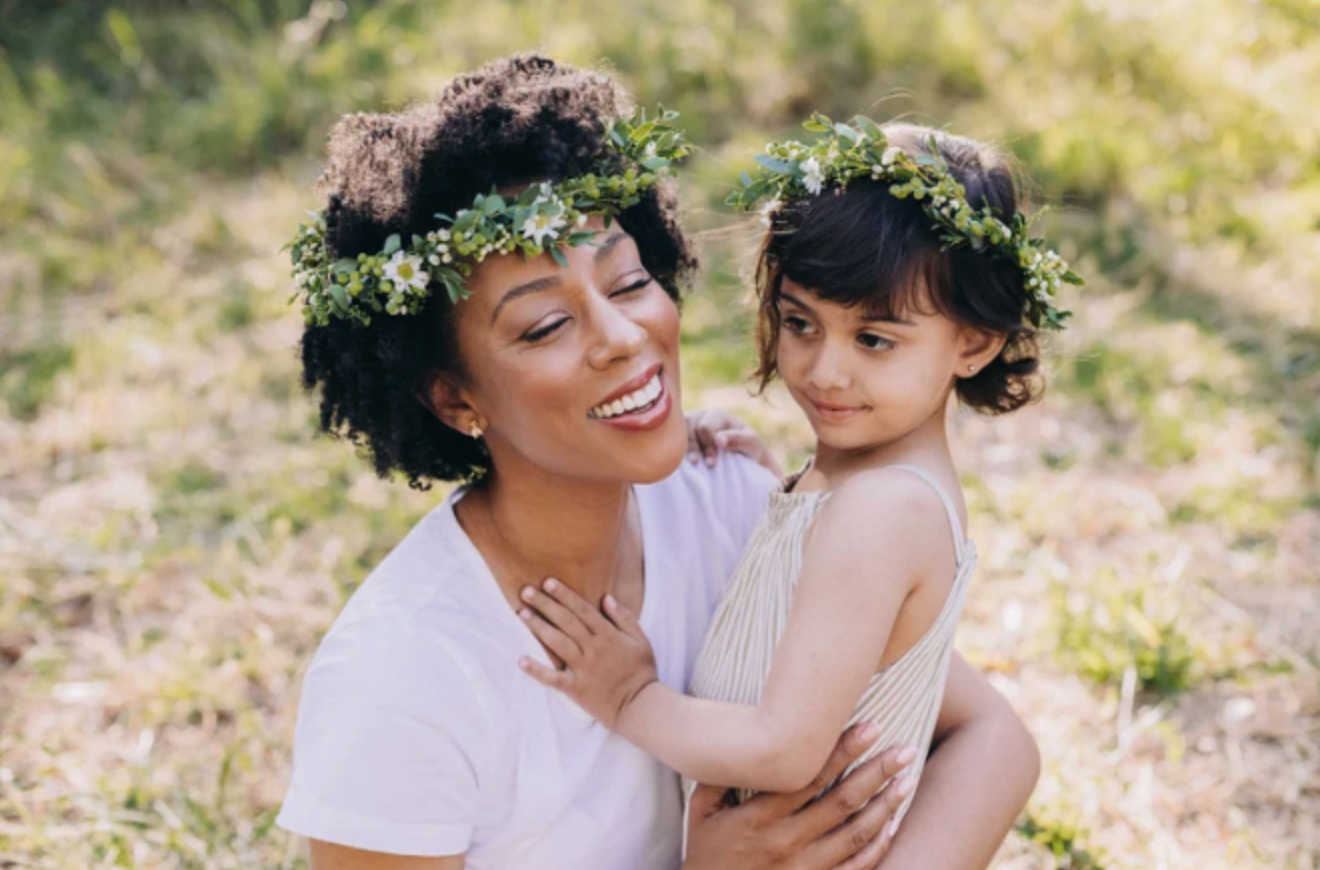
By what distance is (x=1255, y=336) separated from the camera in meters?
5.03

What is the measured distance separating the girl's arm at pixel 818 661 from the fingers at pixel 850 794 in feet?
0.33

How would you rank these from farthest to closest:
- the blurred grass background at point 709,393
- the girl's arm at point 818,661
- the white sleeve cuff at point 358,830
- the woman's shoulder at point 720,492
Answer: the blurred grass background at point 709,393 < the woman's shoulder at point 720,492 < the girl's arm at point 818,661 < the white sleeve cuff at point 358,830

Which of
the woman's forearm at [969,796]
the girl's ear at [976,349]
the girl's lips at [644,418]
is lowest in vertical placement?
the woman's forearm at [969,796]

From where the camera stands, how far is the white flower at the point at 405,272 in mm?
2080

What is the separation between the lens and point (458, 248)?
208 cm

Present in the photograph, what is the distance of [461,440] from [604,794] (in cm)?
71

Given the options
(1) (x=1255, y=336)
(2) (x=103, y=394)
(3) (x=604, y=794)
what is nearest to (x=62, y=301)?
(2) (x=103, y=394)

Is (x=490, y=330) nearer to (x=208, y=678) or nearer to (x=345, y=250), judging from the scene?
(x=345, y=250)

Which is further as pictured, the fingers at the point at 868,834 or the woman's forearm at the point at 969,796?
the woman's forearm at the point at 969,796

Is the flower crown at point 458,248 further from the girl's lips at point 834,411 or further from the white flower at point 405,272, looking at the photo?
the girl's lips at point 834,411

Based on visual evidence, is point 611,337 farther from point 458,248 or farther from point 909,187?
point 909,187

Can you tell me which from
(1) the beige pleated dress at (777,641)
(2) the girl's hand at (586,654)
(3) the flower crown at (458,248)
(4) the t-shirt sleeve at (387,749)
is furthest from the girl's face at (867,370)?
(4) the t-shirt sleeve at (387,749)

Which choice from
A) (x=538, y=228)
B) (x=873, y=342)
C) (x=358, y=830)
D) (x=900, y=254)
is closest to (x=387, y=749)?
(x=358, y=830)

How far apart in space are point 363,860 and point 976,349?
1.38 meters
